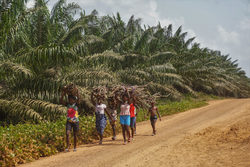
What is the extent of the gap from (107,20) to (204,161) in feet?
47.2

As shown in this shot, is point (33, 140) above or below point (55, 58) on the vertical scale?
below

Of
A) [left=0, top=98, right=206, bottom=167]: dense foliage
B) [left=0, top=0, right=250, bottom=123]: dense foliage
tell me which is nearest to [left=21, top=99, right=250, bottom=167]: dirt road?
[left=0, top=98, right=206, bottom=167]: dense foliage

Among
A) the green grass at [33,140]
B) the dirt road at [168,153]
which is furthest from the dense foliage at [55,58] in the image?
the dirt road at [168,153]

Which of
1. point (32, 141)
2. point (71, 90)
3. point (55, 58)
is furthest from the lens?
point (55, 58)

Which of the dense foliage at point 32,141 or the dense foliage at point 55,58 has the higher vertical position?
the dense foliage at point 55,58

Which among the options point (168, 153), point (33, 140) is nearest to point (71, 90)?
point (33, 140)

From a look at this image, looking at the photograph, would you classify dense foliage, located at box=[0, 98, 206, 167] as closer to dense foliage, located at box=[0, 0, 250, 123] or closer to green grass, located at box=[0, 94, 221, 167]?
green grass, located at box=[0, 94, 221, 167]

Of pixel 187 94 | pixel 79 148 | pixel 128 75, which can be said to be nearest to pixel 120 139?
pixel 79 148

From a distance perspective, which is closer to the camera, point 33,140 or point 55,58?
point 33,140

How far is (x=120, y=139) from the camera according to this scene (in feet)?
32.6

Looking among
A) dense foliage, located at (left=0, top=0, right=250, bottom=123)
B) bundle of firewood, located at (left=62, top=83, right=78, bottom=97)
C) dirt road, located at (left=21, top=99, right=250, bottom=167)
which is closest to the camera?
dirt road, located at (left=21, top=99, right=250, bottom=167)

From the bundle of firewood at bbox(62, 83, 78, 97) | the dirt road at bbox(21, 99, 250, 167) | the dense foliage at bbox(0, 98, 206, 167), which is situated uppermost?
the bundle of firewood at bbox(62, 83, 78, 97)

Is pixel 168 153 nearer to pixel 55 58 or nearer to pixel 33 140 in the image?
pixel 33 140

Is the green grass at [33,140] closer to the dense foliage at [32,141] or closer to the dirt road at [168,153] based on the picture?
the dense foliage at [32,141]
